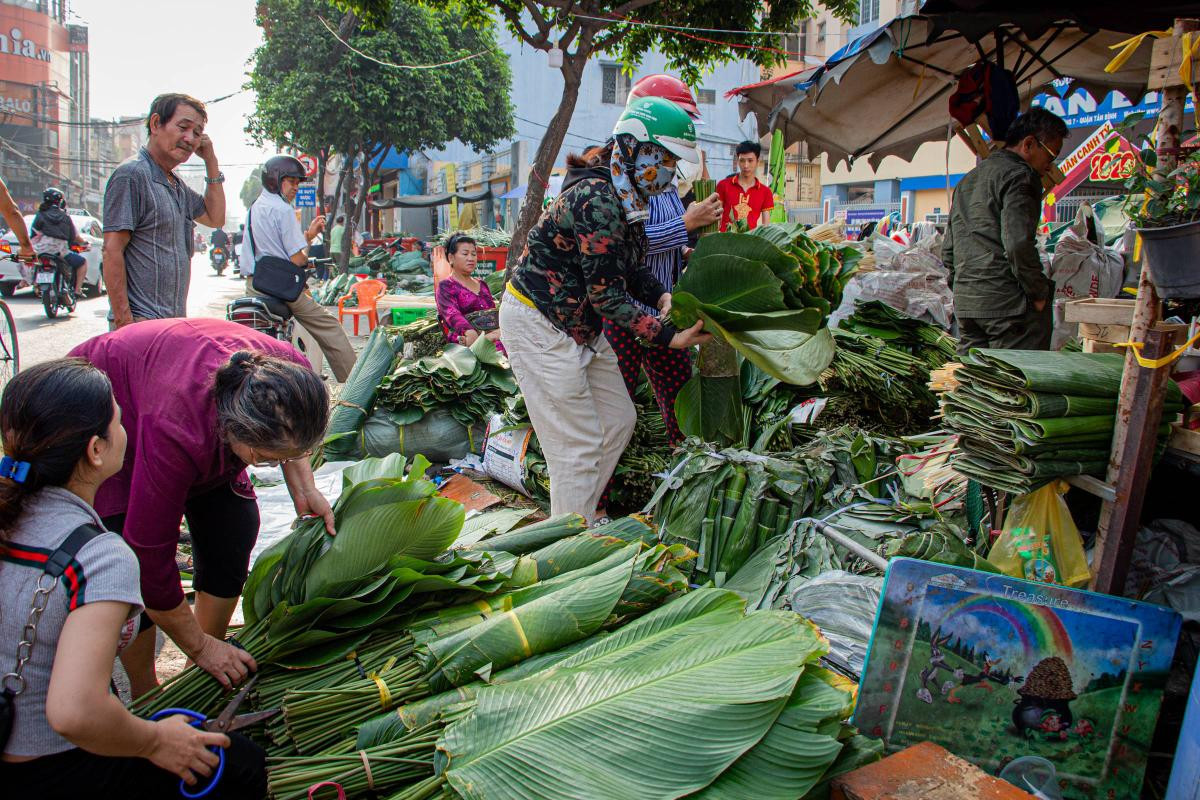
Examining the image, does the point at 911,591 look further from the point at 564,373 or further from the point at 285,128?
the point at 285,128

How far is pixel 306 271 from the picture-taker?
6.79 meters

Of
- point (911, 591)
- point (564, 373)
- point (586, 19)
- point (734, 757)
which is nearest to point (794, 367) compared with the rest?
point (564, 373)

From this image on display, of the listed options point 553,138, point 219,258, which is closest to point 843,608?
point 553,138

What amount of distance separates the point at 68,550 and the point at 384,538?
87 cm

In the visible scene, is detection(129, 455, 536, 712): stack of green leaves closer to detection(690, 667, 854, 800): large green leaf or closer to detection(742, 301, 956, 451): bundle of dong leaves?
detection(690, 667, 854, 800): large green leaf

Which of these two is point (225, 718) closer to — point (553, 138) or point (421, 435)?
point (421, 435)

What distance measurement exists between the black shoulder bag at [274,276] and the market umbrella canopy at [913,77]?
423 centimetres

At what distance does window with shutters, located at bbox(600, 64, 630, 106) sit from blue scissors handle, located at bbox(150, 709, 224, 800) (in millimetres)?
28131

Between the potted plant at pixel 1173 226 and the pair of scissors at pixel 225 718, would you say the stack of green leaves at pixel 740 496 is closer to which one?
the potted plant at pixel 1173 226

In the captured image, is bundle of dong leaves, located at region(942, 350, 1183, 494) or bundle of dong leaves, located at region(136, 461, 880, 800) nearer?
bundle of dong leaves, located at region(136, 461, 880, 800)

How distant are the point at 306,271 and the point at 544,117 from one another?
79.5 ft

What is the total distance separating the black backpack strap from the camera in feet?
5.01

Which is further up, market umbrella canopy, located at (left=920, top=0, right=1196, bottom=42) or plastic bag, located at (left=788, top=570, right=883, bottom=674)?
market umbrella canopy, located at (left=920, top=0, right=1196, bottom=42)

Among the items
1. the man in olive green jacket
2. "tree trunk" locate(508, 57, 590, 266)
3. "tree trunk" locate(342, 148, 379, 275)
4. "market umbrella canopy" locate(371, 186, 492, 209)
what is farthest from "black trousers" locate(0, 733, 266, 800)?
"market umbrella canopy" locate(371, 186, 492, 209)
